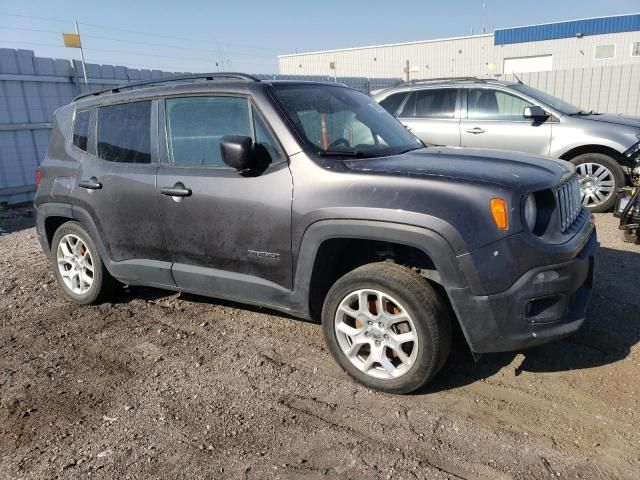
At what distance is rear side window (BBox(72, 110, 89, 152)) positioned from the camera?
4.52 meters

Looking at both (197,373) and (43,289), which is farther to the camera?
(43,289)

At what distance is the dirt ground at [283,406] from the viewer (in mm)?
2588

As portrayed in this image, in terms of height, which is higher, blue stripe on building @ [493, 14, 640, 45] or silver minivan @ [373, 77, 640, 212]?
blue stripe on building @ [493, 14, 640, 45]

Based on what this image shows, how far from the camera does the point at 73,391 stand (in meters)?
3.38

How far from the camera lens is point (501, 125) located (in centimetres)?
778

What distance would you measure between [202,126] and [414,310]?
2.01 m

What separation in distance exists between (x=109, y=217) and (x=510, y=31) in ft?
117

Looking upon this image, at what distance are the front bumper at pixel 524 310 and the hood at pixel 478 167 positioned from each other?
50cm

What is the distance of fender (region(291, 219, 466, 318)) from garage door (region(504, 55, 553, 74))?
34468 mm

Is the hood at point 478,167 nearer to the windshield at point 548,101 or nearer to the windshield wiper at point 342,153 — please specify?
the windshield wiper at point 342,153

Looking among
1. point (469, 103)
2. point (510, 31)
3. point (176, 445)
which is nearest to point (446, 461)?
point (176, 445)

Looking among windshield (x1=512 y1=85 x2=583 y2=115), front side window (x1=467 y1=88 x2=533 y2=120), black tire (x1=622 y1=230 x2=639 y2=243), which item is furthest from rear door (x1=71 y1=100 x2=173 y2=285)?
windshield (x1=512 y1=85 x2=583 y2=115)

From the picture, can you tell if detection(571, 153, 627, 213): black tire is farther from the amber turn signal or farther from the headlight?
the amber turn signal

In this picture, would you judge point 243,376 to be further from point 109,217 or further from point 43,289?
point 43,289
